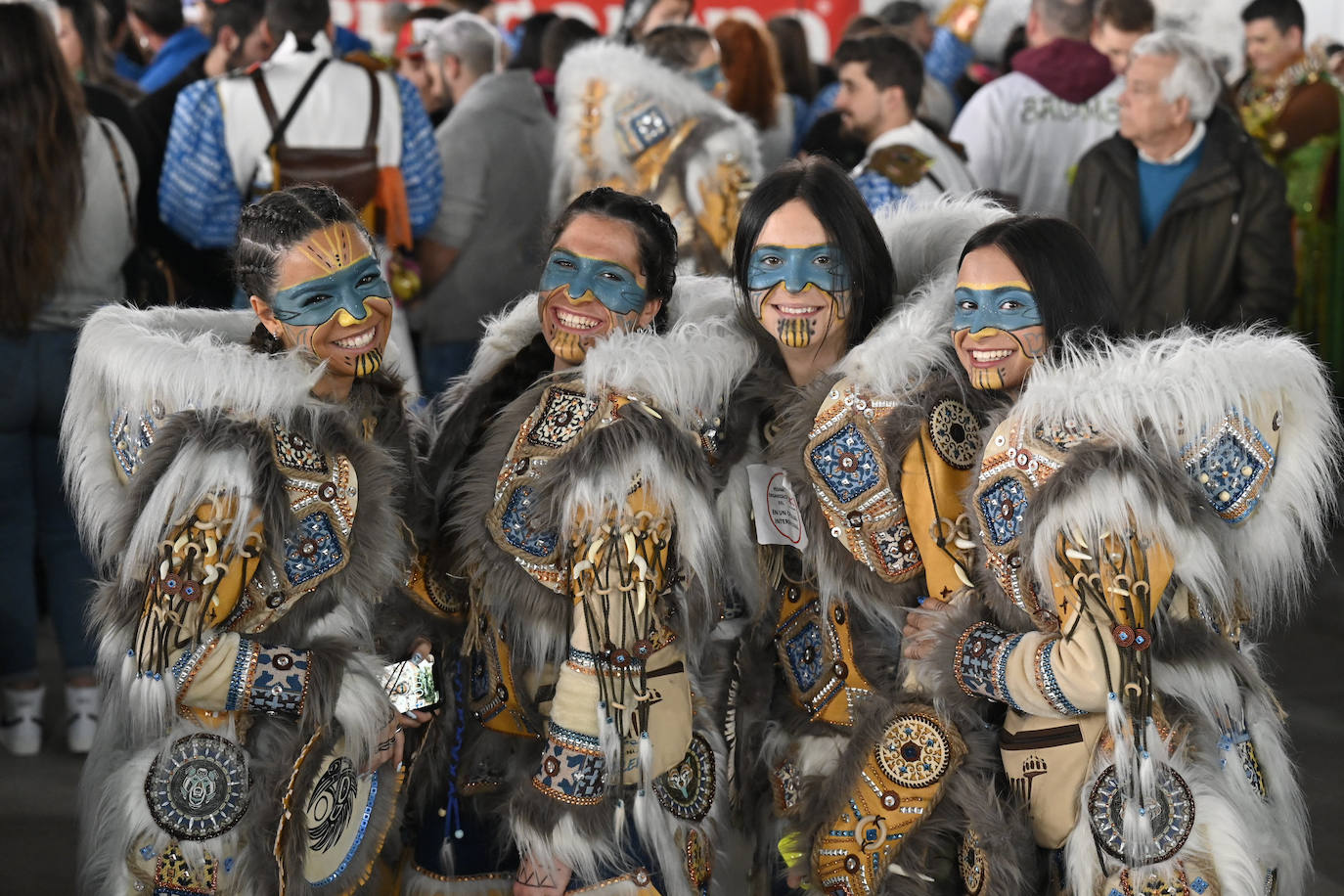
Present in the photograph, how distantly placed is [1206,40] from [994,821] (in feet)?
23.2

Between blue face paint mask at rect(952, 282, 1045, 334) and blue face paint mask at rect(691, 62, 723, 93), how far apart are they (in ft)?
9.37

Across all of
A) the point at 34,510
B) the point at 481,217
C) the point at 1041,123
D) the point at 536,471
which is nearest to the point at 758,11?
the point at 1041,123

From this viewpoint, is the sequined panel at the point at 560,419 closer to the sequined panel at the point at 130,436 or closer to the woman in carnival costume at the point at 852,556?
the woman in carnival costume at the point at 852,556

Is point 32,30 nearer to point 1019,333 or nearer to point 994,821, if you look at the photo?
point 1019,333

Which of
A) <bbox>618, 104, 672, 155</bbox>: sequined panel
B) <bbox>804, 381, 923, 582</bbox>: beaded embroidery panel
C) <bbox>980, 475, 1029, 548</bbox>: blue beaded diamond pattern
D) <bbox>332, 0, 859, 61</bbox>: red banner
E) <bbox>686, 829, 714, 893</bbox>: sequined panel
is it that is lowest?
<bbox>332, 0, 859, 61</bbox>: red banner

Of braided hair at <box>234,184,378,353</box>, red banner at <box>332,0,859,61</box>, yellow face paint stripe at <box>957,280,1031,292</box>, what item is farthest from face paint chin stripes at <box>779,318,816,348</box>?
red banner at <box>332,0,859,61</box>

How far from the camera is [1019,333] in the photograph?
2.42 m

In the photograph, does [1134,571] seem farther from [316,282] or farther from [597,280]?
[316,282]

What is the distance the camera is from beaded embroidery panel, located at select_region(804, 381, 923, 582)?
2.48 m

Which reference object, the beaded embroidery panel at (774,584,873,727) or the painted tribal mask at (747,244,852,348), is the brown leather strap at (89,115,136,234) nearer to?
the painted tribal mask at (747,244,852,348)

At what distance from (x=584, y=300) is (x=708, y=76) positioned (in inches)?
111

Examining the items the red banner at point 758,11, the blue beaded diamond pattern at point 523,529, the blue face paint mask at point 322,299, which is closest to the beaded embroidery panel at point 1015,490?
the blue beaded diamond pattern at point 523,529

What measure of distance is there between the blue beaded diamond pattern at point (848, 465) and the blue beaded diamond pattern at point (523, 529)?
0.48 metres

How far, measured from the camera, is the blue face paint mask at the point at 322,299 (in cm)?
247
